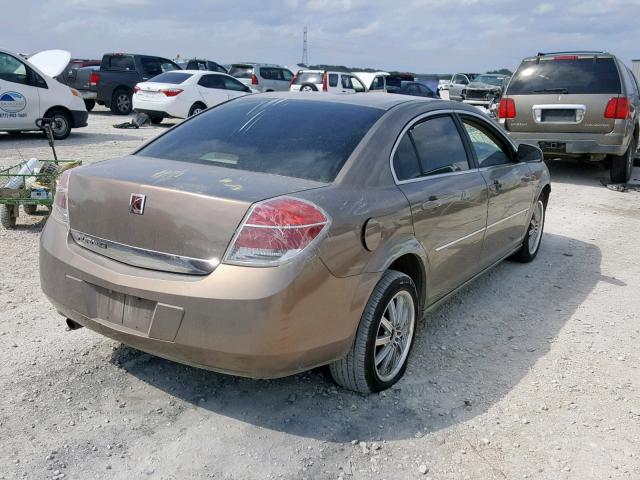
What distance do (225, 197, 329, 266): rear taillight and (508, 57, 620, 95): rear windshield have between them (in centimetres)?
821

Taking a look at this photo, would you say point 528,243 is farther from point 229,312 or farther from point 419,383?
point 229,312

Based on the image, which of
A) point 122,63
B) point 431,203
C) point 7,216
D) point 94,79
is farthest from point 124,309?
point 122,63

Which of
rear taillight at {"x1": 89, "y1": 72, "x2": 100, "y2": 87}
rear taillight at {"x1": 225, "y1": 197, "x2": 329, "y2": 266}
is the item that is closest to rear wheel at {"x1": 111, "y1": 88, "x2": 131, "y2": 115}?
rear taillight at {"x1": 89, "y1": 72, "x2": 100, "y2": 87}

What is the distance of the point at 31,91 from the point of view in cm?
1250

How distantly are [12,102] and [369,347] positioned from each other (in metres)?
11.5

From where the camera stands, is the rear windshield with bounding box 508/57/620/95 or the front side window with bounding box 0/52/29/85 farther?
the front side window with bounding box 0/52/29/85

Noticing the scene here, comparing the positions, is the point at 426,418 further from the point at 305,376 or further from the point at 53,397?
the point at 53,397

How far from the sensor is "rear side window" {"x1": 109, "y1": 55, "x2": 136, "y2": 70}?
1975 centimetres

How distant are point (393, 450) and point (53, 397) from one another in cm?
174

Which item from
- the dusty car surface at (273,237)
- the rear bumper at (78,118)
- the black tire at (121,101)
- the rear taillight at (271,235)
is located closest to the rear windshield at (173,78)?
the rear bumper at (78,118)

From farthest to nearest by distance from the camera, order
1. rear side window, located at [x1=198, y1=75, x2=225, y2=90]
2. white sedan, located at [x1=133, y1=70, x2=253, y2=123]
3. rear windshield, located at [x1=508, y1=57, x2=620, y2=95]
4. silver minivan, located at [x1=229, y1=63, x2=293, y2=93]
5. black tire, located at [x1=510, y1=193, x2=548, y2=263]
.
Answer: silver minivan, located at [x1=229, y1=63, x2=293, y2=93] → rear side window, located at [x1=198, y1=75, x2=225, y2=90] → white sedan, located at [x1=133, y1=70, x2=253, y2=123] → rear windshield, located at [x1=508, y1=57, x2=620, y2=95] → black tire, located at [x1=510, y1=193, x2=548, y2=263]

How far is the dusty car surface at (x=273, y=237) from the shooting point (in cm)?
270

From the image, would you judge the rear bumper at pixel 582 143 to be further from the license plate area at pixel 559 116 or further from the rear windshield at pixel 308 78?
the rear windshield at pixel 308 78

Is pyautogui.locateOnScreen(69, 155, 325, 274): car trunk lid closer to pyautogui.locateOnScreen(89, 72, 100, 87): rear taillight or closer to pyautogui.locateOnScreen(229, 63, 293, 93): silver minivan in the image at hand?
pyautogui.locateOnScreen(89, 72, 100, 87): rear taillight
